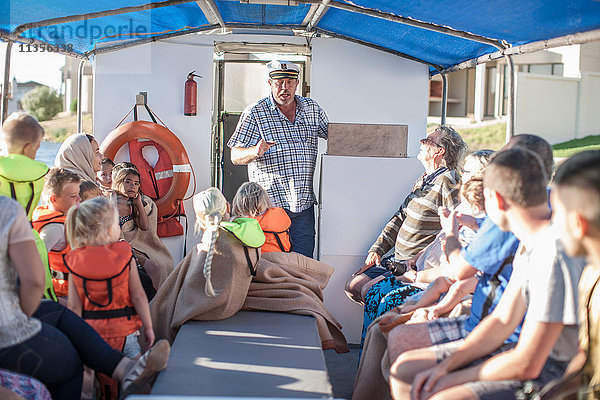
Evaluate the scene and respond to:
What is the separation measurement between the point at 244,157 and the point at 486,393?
90.9 inches

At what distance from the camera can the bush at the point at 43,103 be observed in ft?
91.2

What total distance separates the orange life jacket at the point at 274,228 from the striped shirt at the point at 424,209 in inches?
26.0

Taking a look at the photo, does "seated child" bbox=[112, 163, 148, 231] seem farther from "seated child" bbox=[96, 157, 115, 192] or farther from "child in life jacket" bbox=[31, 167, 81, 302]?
"child in life jacket" bbox=[31, 167, 81, 302]

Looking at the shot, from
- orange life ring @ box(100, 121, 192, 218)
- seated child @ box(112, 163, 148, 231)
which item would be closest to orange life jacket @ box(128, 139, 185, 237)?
orange life ring @ box(100, 121, 192, 218)

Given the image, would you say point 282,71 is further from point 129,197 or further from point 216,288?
point 216,288

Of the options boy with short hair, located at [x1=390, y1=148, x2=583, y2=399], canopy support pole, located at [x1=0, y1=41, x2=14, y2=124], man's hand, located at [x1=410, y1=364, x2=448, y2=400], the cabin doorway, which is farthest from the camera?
the cabin doorway

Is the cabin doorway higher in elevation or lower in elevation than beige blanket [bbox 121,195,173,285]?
higher

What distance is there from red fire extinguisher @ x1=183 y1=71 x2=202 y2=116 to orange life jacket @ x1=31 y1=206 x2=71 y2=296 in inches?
88.9

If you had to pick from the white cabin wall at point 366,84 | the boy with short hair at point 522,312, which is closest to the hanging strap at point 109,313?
the boy with short hair at point 522,312

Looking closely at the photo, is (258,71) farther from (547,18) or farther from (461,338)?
(461,338)

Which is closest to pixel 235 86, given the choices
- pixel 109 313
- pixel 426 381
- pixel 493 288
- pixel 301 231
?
pixel 301 231

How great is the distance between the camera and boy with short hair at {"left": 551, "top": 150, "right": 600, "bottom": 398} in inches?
58.4

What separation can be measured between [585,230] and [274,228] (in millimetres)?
1971

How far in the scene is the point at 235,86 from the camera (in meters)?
5.97
